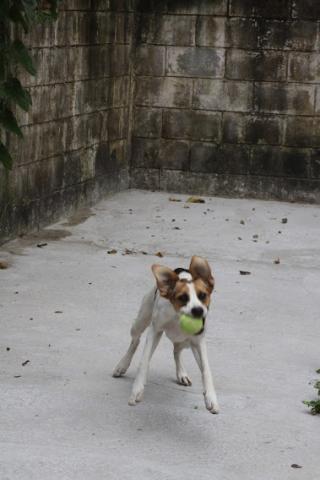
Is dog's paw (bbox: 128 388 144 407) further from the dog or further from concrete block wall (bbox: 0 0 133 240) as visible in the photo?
concrete block wall (bbox: 0 0 133 240)

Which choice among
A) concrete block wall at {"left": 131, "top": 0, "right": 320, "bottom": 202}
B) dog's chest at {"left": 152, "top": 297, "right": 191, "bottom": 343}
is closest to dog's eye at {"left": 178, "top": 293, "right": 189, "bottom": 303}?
dog's chest at {"left": 152, "top": 297, "right": 191, "bottom": 343}

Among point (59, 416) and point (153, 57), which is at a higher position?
point (153, 57)

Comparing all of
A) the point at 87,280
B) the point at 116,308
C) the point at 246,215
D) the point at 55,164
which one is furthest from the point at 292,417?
the point at 246,215

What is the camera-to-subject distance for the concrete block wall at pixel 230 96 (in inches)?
432

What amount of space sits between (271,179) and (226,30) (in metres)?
1.65

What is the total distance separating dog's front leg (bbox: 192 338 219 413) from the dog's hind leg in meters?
0.34

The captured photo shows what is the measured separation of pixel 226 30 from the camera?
1103 cm

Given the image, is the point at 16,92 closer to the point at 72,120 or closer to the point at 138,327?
the point at 138,327

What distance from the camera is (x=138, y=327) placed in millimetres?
5141

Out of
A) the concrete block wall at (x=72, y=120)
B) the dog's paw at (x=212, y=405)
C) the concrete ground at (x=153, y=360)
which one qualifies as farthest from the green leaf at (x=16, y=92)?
the dog's paw at (x=212, y=405)

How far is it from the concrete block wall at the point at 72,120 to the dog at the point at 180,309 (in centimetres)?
362

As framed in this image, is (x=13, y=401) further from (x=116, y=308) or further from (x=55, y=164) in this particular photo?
(x=55, y=164)

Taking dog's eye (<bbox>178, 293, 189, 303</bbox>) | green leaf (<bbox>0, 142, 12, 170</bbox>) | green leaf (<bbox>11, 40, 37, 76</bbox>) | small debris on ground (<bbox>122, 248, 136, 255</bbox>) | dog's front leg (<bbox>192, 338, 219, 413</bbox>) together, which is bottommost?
small debris on ground (<bbox>122, 248, 136, 255</bbox>)

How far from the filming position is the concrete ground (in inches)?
170
